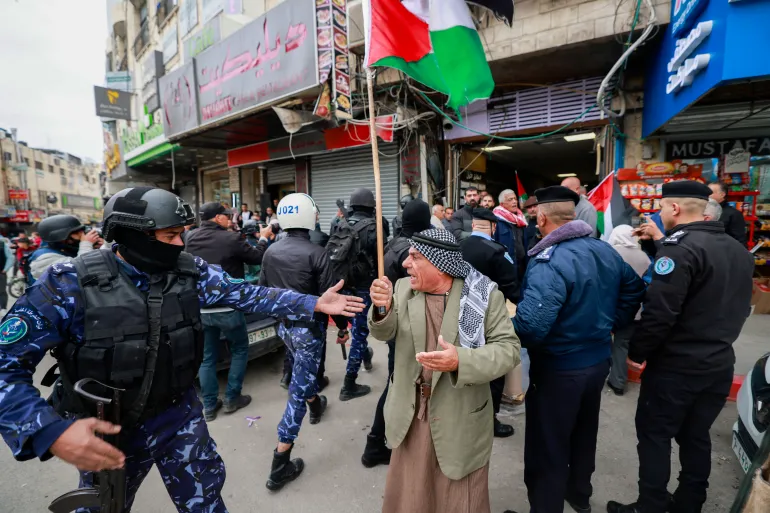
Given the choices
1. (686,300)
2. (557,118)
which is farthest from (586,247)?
(557,118)

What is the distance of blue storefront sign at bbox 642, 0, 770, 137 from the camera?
3385 millimetres

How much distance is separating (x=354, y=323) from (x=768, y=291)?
22.9 ft

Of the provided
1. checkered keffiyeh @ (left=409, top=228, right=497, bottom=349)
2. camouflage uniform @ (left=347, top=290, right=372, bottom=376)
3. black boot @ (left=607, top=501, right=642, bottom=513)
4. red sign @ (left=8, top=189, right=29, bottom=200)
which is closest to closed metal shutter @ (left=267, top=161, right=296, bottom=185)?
camouflage uniform @ (left=347, top=290, right=372, bottom=376)

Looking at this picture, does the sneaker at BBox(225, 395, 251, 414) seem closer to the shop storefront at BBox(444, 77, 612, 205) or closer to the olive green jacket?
the olive green jacket

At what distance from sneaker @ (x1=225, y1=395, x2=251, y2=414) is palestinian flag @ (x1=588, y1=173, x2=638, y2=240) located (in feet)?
14.4

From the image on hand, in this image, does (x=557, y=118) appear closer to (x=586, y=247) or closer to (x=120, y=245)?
(x=586, y=247)

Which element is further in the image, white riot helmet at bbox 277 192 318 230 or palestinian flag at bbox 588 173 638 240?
palestinian flag at bbox 588 173 638 240

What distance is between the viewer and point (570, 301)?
200 centimetres

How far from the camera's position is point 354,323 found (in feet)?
12.9

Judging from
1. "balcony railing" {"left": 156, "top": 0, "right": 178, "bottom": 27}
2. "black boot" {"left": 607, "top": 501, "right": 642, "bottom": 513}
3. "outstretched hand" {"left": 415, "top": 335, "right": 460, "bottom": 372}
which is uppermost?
"balcony railing" {"left": 156, "top": 0, "right": 178, "bottom": 27}

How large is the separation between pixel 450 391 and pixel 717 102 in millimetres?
6351

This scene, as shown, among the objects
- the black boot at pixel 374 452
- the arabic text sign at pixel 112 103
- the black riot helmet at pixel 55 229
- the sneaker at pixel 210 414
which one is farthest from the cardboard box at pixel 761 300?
the arabic text sign at pixel 112 103

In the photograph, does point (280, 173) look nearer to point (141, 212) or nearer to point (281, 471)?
point (281, 471)

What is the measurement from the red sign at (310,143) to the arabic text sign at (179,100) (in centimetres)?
198
